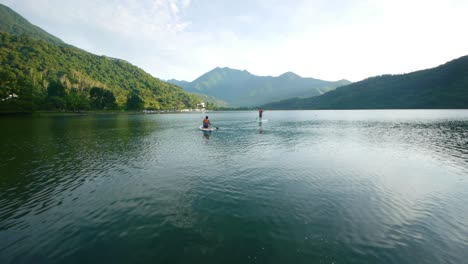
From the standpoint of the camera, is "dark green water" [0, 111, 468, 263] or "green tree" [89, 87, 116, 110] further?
"green tree" [89, 87, 116, 110]

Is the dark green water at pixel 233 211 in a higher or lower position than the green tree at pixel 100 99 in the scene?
lower

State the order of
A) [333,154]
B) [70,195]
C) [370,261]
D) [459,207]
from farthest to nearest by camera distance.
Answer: [333,154] < [70,195] < [459,207] < [370,261]

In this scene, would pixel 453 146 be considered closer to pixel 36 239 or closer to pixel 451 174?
pixel 451 174

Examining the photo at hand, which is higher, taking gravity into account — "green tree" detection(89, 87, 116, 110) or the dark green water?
"green tree" detection(89, 87, 116, 110)

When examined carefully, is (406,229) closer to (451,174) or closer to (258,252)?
(258,252)

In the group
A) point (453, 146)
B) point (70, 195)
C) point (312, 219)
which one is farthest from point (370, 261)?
point (453, 146)

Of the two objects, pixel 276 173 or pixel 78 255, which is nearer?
pixel 78 255

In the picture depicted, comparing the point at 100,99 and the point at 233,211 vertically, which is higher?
the point at 100,99

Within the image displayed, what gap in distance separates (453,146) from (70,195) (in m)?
56.0

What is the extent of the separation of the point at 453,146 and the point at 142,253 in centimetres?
5050

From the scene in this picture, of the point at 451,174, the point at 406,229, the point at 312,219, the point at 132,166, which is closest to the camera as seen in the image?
the point at 406,229

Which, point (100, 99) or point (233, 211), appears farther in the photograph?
point (100, 99)

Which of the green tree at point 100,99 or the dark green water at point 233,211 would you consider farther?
the green tree at point 100,99

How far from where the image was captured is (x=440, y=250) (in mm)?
9281
